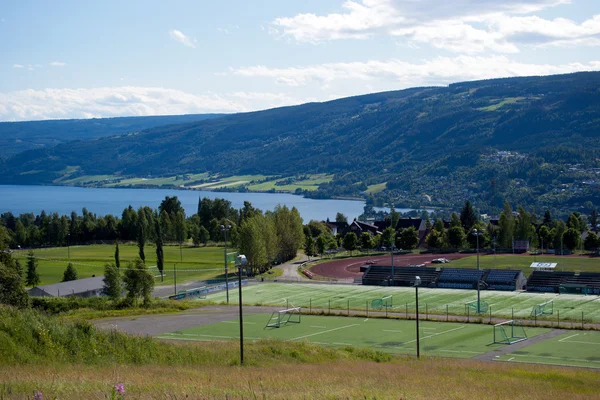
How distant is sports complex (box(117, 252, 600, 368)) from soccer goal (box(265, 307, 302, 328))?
2.5 inches

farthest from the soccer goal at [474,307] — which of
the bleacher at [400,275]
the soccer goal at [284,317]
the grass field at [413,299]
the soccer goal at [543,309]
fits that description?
the bleacher at [400,275]

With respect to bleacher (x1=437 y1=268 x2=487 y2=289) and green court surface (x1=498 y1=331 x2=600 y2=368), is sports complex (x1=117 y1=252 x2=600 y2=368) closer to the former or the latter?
green court surface (x1=498 y1=331 x2=600 y2=368)

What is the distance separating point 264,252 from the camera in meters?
70.7

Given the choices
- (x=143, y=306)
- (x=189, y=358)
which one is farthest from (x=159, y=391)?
(x=143, y=306)

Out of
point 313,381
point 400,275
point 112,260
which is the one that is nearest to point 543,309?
point 400,275

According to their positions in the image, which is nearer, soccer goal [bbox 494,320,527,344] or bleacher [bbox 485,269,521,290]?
soccer goal [bbox 494,320,527,344]

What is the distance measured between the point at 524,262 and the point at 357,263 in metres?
16.4

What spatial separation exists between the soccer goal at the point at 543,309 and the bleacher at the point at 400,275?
12738 mm

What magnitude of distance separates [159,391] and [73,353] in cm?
1015

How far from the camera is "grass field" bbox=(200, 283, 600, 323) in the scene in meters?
44.8

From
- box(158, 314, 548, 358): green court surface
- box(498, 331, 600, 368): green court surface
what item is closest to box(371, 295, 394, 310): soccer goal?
box(158, 314, 548, 358): green court surface

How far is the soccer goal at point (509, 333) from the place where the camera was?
117 ft

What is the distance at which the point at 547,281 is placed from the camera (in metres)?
54.8

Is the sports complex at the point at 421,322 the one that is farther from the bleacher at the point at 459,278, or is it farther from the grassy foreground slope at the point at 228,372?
the grassy foreground slope at the point at 228,372
